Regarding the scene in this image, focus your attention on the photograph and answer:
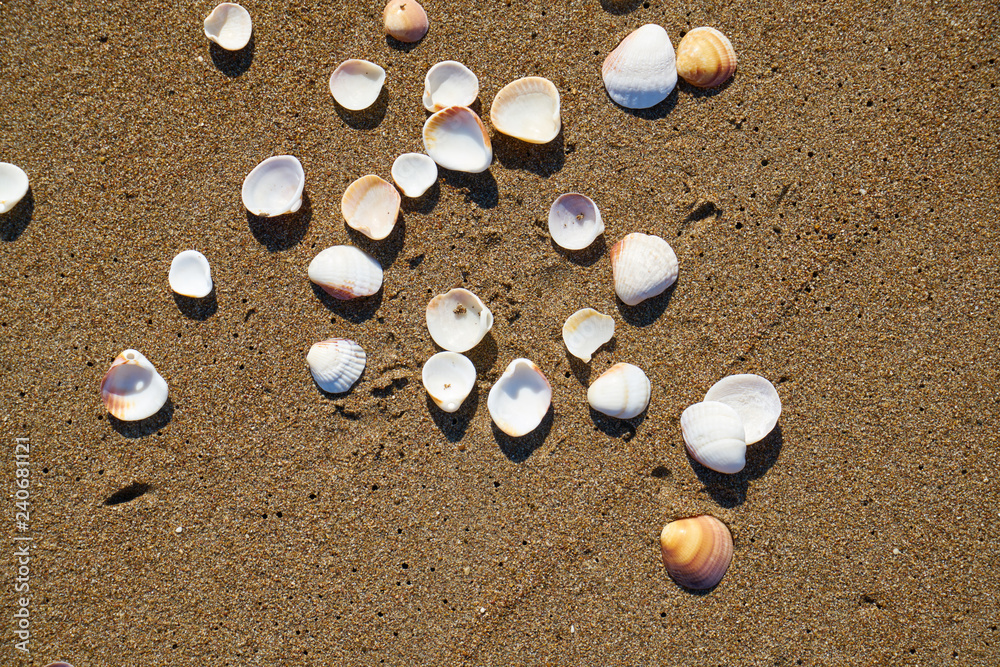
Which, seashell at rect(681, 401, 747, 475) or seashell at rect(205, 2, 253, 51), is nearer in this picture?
seashell at rect(681, 401, 747, 475)

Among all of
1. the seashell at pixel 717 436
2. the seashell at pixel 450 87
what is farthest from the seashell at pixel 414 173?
the seashell at pixel 717 436

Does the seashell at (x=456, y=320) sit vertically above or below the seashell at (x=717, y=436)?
above

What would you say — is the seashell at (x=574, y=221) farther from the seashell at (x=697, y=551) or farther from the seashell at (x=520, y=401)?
the seashell at (x=697, y=551)

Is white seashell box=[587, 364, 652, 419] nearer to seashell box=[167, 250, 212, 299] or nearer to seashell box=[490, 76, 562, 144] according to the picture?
seashell box=[490, 76, 562, 144]

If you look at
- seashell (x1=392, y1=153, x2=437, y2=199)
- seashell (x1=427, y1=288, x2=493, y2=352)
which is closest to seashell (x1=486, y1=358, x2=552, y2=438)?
seashell (x1=427, y1=288, x2=493, y2=352)

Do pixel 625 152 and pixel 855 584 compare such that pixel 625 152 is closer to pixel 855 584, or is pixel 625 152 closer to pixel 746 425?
pixel 746 425

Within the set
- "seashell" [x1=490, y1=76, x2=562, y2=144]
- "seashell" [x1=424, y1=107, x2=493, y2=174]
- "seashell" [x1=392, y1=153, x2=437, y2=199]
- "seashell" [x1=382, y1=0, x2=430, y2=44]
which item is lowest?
"seashell" [x1=392, y1=153, x2=437, y2=199]
